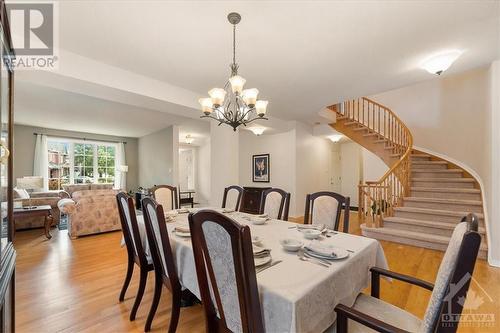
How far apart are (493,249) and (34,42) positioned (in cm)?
558

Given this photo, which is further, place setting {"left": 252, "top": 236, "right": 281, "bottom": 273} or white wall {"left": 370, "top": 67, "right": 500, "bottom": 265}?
white wall {"left": 370, "top": 67, "right": 500, "bottom": 265}

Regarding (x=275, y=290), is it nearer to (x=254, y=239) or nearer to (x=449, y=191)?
(x=254, y=239)

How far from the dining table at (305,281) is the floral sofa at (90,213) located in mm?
3287

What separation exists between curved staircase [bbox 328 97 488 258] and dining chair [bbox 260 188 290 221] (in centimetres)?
220

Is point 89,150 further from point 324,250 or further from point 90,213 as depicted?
point 324,250

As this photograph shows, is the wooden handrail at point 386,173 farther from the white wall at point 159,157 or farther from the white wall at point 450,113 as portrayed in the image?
the white wall at point 159,157

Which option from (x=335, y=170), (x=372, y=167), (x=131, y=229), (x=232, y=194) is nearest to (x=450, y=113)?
(x=372, y=167)

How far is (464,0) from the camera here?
5.81 ft

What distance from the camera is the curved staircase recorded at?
3619 millimetres

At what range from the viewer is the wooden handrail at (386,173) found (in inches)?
162

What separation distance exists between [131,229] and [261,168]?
4882 mm

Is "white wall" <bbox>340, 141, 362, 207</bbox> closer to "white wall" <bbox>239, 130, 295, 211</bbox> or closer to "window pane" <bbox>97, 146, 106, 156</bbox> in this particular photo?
"white wall" <bbox>239, 130, 295, 211</bbox>

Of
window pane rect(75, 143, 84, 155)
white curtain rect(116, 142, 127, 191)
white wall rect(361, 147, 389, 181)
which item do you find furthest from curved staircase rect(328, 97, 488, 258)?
window pane rect(75, 143, 84, 155)

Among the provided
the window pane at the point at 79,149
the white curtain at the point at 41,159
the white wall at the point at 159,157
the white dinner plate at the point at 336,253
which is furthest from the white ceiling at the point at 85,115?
the white dinner plate at the point at 336,253
